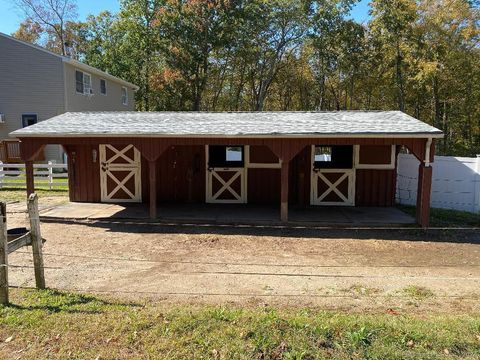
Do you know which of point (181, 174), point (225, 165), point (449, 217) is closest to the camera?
point (449, 217)

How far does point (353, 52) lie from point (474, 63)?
7.77 m

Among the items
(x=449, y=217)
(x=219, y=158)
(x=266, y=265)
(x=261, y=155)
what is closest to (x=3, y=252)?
(x=266, y=265)

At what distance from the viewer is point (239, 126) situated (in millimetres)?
10227

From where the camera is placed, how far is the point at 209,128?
9992 mm

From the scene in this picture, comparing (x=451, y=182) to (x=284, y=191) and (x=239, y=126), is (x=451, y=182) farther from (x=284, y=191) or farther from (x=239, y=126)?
(x=239, y=126)

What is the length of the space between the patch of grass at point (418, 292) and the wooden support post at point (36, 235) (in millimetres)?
4938

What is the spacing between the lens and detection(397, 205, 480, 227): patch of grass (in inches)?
393

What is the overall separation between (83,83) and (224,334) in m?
21.7

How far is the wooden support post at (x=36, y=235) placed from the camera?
5012 mm

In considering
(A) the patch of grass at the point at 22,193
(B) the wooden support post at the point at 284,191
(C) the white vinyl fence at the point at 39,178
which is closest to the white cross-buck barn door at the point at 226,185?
(B) the wooden support post at the point at 284,191

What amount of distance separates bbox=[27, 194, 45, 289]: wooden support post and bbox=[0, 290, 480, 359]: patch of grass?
25.9 inches

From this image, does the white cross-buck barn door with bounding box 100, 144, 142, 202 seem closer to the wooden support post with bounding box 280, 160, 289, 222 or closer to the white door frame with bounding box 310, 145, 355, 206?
the wooden support post with bounding box 280, 160, 289, 222

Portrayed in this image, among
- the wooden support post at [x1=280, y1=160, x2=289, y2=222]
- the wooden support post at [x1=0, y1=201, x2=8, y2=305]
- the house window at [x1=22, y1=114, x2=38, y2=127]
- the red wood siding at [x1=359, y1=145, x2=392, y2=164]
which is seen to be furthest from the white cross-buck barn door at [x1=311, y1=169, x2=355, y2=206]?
the house window at [x1=22, y1=114, x2=38, y2=127]

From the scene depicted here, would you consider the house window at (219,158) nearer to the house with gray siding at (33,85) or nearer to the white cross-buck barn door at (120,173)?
the white cross-buck barn door at (120,173)
